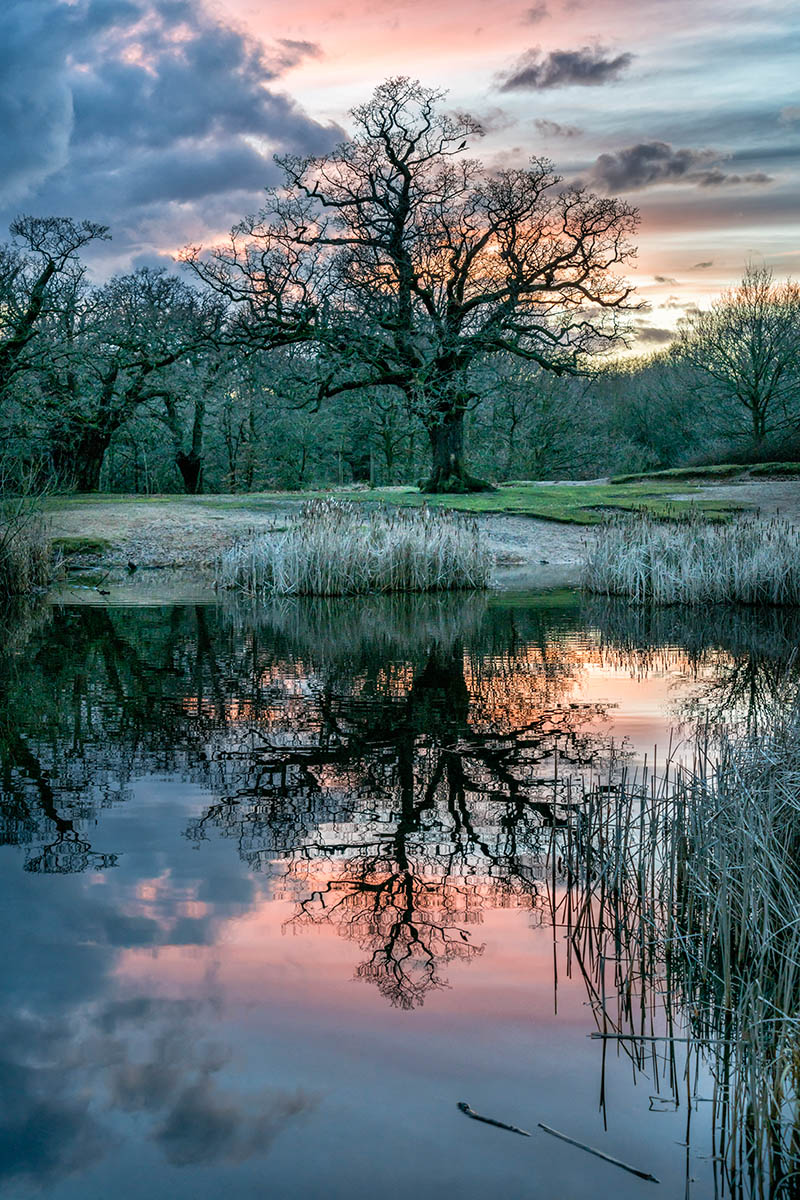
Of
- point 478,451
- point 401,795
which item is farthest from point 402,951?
point 478,451

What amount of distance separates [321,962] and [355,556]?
11.6 m

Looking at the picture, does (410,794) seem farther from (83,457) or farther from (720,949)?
(83,457)

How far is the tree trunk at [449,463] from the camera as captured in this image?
2717 centimetres

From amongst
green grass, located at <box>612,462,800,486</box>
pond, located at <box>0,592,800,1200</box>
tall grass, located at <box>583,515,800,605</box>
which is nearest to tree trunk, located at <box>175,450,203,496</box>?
green grass, located at <box>612,462,800,486</box>

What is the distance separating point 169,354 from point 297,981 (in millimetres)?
25970

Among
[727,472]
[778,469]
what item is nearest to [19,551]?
[778,469]

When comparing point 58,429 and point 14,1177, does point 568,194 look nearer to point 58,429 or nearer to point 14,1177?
point 58,429

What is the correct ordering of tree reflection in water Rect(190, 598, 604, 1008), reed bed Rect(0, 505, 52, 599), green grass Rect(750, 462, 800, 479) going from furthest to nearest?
green grass Rect(750, 462, 800, 479) < reed bed Rect(0, 505, 52, 599) < tree reflection in water Rect(190, 598, 604, 1008)

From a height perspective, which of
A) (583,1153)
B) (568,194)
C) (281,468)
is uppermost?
(568,194)

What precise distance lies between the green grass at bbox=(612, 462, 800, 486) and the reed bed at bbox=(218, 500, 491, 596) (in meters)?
17.8

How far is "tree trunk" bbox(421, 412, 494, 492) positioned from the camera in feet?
89.1

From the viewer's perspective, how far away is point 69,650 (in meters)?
10.5

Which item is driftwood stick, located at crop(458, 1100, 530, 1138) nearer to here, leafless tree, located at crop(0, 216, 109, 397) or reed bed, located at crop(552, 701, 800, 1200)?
reed bed, located at crop(552, 701, 800, 1200)

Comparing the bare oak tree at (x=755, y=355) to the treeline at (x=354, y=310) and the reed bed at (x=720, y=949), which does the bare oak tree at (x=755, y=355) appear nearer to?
the treeline at (x=354, y=310)
